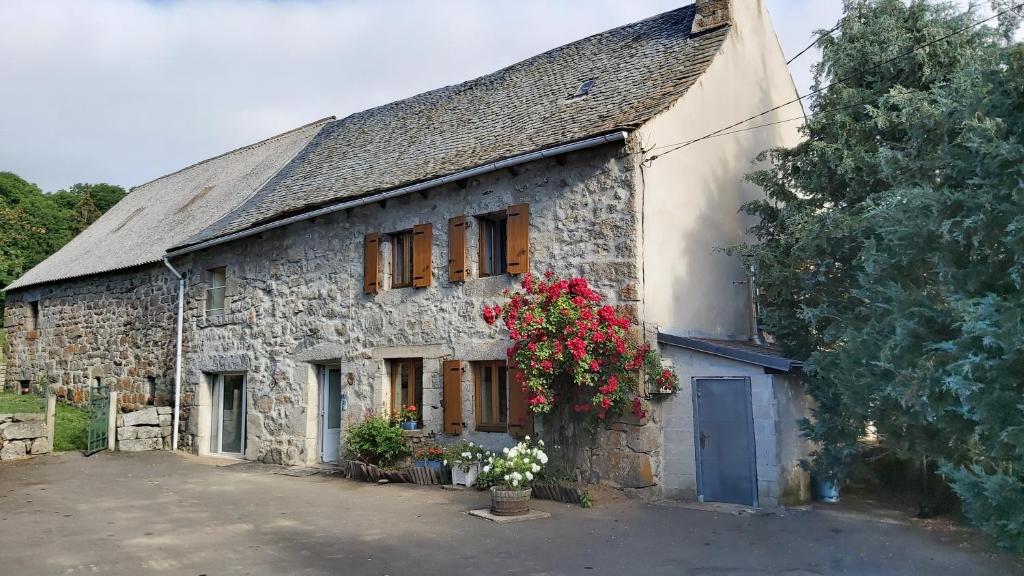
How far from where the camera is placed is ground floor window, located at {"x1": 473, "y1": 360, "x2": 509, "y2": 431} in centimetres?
1069

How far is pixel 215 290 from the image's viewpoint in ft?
50.0

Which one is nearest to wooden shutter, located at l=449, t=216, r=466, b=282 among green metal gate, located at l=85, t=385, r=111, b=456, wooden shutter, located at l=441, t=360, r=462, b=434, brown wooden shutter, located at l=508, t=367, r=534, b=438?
wooden shutter, located at l=441, t=360, r=462, b=434

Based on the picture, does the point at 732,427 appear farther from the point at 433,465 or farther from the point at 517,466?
the point at 433,465

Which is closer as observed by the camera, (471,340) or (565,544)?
(565,544)

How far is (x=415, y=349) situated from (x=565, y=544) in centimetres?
512

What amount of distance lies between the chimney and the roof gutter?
11.7ft

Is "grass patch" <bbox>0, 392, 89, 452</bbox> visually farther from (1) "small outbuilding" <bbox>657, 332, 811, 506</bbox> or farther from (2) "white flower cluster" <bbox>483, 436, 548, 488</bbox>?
(1) "small outbuilding" <bbox>657, 332, 811, 506</bbox>

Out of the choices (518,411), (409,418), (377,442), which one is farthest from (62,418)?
(518,411)

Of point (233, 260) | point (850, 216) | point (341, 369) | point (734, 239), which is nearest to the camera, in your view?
point (850, 216)

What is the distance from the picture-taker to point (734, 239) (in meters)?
11.6

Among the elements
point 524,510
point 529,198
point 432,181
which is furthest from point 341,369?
point 524,510

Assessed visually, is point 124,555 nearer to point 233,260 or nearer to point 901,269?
point 901,269

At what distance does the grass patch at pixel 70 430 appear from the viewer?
14.5 m

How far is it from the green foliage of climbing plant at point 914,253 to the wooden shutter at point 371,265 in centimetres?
558
